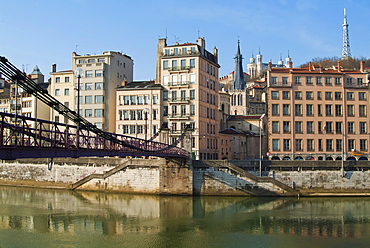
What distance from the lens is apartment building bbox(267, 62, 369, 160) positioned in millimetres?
70562

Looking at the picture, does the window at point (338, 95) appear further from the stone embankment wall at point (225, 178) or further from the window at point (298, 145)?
the stone embankment wall at point (225, 178)

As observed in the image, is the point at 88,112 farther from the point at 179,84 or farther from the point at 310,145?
the point at 310,145

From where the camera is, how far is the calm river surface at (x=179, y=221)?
Answer: 3291 centimetres

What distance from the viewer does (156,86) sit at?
68.1 meters

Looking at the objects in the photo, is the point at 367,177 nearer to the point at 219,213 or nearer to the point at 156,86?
the point at 219,213

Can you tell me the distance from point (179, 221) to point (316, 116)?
38.3 meters

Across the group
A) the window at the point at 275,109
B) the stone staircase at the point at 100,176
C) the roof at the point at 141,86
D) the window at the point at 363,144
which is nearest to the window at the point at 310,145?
the window at the point at 275,109

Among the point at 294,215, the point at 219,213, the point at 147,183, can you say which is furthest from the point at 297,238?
the point at 147,183

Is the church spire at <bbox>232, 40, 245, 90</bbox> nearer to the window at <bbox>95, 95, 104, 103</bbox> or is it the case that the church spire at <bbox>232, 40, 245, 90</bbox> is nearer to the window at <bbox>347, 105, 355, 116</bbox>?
the window at <bbox>347, 105, 355, 116</bbox>

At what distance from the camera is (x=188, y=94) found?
66312 mm

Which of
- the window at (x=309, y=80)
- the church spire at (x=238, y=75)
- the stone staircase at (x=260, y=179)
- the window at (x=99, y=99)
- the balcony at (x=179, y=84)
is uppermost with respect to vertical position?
the church spire at (x=238, y=75)

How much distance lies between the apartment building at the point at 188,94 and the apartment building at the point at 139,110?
1.18 meters

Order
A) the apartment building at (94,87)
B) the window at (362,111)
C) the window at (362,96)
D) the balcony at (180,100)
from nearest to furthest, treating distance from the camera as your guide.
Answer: the balcony at (180,100) → the window at (362,111) → the window at (362,96) → the apartment building at (94,87)

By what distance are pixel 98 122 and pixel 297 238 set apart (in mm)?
45359
